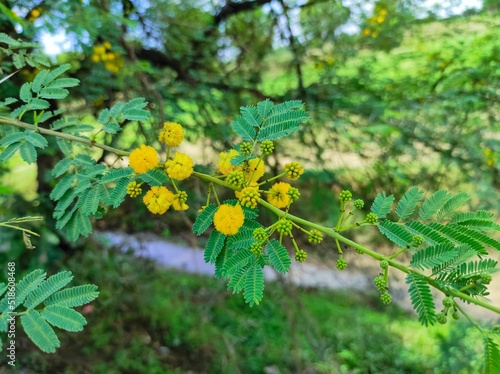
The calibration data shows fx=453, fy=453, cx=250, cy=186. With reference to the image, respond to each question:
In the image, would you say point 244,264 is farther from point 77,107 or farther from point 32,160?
point 77,107

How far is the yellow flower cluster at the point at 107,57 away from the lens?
209 centimetres

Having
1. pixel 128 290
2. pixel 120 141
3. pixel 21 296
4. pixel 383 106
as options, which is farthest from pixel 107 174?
pixel 128 290

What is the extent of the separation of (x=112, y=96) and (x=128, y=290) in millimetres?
1767

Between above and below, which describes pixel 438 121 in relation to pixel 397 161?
above

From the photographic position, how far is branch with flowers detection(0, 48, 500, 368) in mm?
794

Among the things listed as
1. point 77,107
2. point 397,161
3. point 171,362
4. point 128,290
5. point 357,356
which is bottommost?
point 357,356

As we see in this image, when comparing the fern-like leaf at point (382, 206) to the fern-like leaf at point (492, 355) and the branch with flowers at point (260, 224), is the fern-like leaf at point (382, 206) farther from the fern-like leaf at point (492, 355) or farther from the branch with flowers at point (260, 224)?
the fern-like leaf at point (492, 355)

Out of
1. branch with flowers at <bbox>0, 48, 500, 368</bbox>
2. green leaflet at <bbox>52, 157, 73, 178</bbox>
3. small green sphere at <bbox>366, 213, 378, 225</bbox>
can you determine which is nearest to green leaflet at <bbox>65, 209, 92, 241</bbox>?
branch with flowers at <bbox>0, 48, 500, 368</bbox>

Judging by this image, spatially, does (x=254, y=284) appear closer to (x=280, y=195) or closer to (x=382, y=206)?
(x=280, y=195)

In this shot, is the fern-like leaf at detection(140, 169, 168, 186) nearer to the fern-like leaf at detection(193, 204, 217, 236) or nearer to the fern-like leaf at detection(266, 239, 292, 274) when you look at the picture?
the fern-like leaf at detection(193, 204, 217, 236)

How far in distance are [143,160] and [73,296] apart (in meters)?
0.29

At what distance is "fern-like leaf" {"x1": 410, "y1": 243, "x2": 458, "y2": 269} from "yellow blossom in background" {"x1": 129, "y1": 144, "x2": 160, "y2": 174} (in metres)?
0.53

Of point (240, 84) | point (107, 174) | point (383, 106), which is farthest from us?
point (240, 84)

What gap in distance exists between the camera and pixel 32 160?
1.02m
